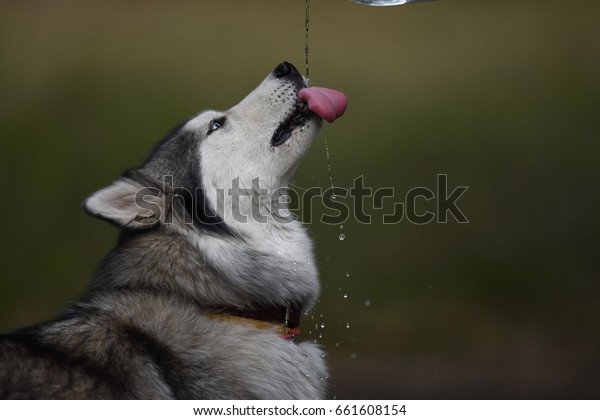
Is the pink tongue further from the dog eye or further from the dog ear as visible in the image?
the dog ear

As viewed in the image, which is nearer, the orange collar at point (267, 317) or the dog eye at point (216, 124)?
the orange collar at point (267, 317)

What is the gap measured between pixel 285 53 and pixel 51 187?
7.99 feet

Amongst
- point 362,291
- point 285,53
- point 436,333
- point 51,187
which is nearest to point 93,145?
point 51,187

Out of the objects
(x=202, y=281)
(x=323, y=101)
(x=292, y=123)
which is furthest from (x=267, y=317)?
(x=323, y=101)

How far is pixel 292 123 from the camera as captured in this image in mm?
4449

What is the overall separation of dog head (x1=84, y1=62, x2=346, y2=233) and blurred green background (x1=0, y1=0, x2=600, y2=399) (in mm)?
2848

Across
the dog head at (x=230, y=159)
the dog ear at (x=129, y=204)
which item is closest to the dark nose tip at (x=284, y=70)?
the dog head at (x=230, y=159)

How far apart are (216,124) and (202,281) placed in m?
0.91

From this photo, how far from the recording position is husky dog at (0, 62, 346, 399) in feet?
A: 11.8

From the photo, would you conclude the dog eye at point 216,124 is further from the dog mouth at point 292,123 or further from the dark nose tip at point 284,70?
the dark nose tip at point 284,70

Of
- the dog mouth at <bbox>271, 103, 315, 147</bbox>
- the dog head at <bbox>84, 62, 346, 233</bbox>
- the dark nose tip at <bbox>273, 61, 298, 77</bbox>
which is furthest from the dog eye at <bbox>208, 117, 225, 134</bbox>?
the dark nose tip at <bbox>273, 61, 298, 77</bbox>

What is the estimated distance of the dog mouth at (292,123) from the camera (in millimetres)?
4406

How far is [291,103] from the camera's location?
446 cm

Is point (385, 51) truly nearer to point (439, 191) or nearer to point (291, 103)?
point (439, 191)
